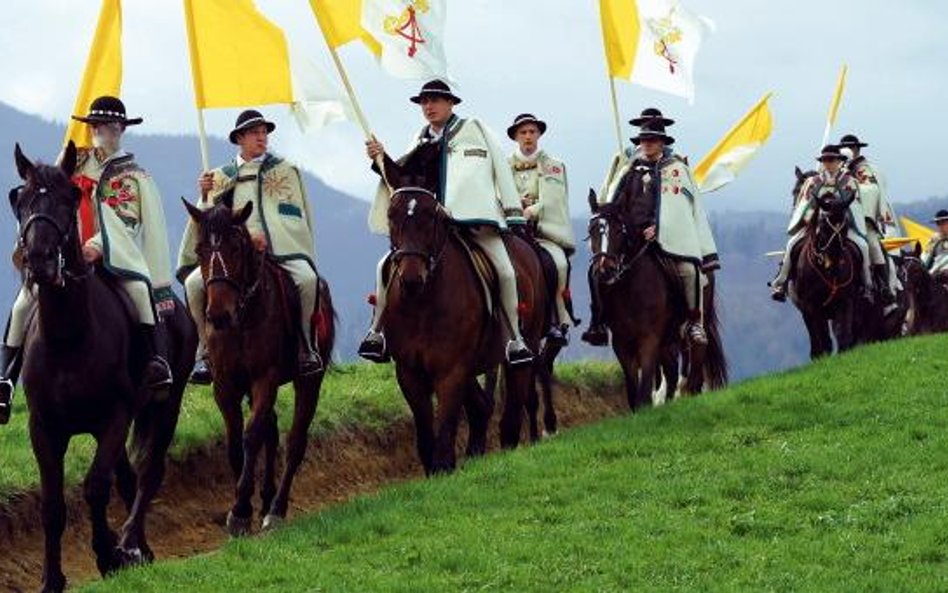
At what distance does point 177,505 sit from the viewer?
18.6 meters

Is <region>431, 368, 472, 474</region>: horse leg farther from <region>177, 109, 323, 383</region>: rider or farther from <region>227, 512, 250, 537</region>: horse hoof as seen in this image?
<region>227, 512, 250, 537</region>: horse hoof

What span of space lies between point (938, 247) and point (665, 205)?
18.1 meters

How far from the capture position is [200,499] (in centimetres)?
1897

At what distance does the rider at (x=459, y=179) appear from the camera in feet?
55.7

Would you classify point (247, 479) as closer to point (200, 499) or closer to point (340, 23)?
point (200, 499)

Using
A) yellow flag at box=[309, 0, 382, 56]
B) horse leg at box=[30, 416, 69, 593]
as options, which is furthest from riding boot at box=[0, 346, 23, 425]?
yellow flag at box=[309, 0, 382, 56]

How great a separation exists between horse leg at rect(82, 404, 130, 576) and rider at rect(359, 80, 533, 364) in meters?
3.31

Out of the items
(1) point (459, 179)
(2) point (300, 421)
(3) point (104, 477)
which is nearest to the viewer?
(3) point (104, 477)

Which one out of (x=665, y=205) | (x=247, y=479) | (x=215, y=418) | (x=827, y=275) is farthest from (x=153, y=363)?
(x=827, y=275)

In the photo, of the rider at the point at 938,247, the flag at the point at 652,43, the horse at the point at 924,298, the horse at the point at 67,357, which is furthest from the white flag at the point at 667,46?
the rider at the point at 938,247

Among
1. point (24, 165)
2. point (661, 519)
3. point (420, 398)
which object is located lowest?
point (661, 519)

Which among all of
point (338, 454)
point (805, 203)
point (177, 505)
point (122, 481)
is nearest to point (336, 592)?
point (122, 481)

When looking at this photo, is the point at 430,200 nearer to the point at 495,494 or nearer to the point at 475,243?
the point at 475,243

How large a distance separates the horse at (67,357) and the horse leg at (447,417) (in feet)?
9.54
